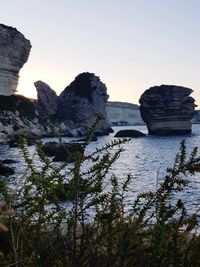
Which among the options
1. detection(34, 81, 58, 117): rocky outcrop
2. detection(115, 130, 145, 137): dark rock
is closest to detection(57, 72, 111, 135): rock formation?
detection(34, 81, 58, 117): rocky outcrop

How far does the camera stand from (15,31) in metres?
86.6

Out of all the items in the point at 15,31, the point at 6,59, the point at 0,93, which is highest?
the point at 15,31

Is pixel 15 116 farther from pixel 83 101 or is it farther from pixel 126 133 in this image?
pixel 83 101

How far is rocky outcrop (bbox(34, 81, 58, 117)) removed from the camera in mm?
149125

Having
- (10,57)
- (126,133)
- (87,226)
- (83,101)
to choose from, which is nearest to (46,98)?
(83,101)

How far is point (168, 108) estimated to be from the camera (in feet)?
384

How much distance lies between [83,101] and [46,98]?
2114 centimetres

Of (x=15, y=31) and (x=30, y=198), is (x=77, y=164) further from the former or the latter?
(x=15, y=31)

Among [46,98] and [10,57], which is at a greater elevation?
→ [10,57]

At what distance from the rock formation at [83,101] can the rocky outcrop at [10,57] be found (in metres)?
49.8

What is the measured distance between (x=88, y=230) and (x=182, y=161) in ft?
2.91

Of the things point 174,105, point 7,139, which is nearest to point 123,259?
point 7,139

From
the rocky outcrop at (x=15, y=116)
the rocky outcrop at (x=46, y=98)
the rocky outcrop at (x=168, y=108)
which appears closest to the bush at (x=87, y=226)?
the rocky outcrop at (x=15, y=116)

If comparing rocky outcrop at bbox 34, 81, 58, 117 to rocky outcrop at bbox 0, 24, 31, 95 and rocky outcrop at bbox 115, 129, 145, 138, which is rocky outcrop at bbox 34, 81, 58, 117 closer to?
rocky outcrop at bbox 115, 129, 145, 138
